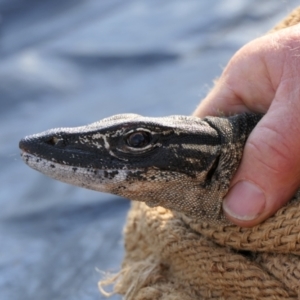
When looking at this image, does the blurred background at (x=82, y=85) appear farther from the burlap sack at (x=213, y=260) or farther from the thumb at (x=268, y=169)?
the thumb at (x=268, y=169)

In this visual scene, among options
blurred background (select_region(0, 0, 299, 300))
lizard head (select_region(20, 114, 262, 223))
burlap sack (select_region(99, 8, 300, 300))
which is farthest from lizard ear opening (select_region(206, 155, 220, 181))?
blurred background (select_region(0, 0, 299, 300))

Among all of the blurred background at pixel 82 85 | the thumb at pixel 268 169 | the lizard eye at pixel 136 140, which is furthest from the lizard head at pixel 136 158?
the blurred background at pixel 82 85

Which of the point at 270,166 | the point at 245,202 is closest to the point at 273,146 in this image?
the point at 270,166

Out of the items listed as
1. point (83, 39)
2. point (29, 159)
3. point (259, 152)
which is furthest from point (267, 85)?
point (83, 39)

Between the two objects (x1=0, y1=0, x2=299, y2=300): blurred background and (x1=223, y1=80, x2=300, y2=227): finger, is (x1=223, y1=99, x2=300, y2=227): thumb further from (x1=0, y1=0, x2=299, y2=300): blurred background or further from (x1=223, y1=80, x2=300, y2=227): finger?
(x1=0, y1=0, x2=299, y2=300): blurred background

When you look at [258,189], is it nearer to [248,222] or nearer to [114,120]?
[248,222]

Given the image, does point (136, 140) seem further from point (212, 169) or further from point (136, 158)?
point (212, 169)

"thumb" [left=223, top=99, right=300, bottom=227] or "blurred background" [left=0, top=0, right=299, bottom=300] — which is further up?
"thumb" [left=223, top=99, right=300, bottom=227]
